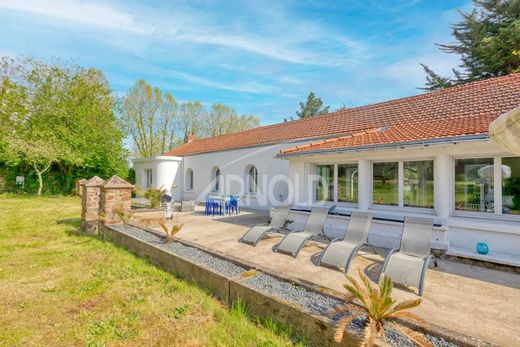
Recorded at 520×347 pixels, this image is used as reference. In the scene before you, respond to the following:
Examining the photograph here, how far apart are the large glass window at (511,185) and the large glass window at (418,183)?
1.74 m

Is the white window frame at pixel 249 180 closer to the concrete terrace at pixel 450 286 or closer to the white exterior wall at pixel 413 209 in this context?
the white exterior wall at pixel 413 209

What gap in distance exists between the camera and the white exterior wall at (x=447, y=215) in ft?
22.7

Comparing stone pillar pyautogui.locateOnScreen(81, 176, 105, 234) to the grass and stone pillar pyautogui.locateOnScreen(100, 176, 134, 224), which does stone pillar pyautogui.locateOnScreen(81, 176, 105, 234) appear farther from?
the grass

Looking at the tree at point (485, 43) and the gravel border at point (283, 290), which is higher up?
the tree at point (485, 43)

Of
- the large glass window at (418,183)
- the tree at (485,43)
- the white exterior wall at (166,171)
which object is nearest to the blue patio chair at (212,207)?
the white exterior wall at (166,171)

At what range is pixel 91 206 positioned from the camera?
11.5 m

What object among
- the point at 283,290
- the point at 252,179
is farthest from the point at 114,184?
the point at 252,179

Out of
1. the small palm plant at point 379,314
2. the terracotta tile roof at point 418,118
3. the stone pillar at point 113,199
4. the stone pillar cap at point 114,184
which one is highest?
the terracotta tile roof at point 418,118

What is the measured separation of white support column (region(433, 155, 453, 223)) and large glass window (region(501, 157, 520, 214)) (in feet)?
4.00

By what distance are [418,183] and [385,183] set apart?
43.9 inches

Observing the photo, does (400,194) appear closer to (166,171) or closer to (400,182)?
(400,182)

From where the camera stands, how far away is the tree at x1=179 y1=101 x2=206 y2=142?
3966cm

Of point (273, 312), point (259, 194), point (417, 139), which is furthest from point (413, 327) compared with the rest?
point (259, 194)

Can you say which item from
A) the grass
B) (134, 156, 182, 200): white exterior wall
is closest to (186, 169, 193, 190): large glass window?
(134, 156, 182, 200): white exterior wall
